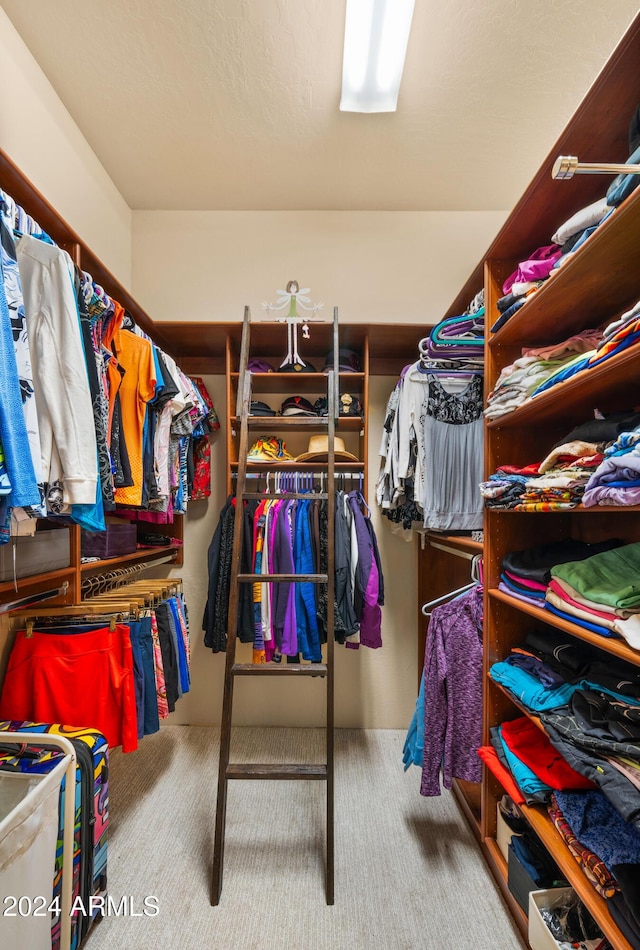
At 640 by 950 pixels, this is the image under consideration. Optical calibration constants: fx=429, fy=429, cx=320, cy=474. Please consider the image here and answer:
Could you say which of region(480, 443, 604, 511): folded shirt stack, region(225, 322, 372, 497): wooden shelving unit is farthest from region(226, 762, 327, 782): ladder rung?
region(225, 322, 372, 497): wooden shelving unit

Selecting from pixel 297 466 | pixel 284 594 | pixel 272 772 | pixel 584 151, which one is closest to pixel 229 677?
pixel 272 772

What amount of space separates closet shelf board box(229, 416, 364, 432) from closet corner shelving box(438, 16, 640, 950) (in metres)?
0.85

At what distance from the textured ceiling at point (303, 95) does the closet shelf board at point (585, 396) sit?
1470 mm

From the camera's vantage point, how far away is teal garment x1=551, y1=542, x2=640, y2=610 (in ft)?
3.37

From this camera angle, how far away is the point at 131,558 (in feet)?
6.84

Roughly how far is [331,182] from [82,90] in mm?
1243

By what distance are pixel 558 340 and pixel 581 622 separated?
1041mm

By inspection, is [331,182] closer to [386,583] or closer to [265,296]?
[265,296]

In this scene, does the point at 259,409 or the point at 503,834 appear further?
the point at 259,409

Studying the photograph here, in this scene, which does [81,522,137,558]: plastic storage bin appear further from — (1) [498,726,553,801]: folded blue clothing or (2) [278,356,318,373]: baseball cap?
(1) [498,726,553,801]: folded blue clothing

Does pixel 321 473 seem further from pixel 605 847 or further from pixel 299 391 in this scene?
pixel 605 847

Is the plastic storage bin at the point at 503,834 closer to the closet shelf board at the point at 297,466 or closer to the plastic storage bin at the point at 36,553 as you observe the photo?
the closet shelf board at the point at 297,466

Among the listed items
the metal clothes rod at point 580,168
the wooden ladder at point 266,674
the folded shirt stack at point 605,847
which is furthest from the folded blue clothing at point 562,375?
the folded shirt stack at point 605,847

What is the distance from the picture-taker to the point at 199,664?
266 cm
